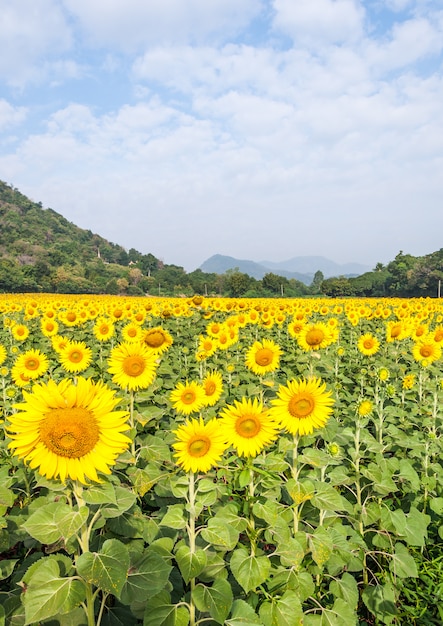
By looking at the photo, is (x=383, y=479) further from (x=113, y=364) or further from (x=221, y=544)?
(x=113, y=364)

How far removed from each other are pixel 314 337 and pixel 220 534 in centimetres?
420

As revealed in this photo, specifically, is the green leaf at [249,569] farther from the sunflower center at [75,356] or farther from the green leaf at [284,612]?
the sunflower center at [75,356]

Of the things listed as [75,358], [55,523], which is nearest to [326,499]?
[55,523]

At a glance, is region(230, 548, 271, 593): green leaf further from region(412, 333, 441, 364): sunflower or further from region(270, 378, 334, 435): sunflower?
region(412, 333, 441, 364): sunflower

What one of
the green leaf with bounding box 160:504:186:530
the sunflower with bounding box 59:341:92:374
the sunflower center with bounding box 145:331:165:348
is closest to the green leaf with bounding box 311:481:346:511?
the green leaf with bounding box 160:504:186:530

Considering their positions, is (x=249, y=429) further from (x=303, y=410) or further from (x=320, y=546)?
(x=320, y=546)

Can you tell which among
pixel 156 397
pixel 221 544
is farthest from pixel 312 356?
pixel 221 544

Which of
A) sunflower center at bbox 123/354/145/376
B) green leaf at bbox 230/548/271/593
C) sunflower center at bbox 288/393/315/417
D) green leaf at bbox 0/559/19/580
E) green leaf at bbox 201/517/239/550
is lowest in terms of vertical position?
green leaf at bbox 230/548/271/593

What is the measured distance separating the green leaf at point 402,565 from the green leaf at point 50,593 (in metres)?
2.55

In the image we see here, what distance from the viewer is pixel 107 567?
1.52 meters

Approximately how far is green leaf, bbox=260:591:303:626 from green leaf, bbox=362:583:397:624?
102cm

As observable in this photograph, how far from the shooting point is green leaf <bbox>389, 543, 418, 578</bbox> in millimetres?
2932

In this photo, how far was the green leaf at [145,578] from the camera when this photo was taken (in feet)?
5.52

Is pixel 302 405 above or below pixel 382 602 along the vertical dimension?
above
